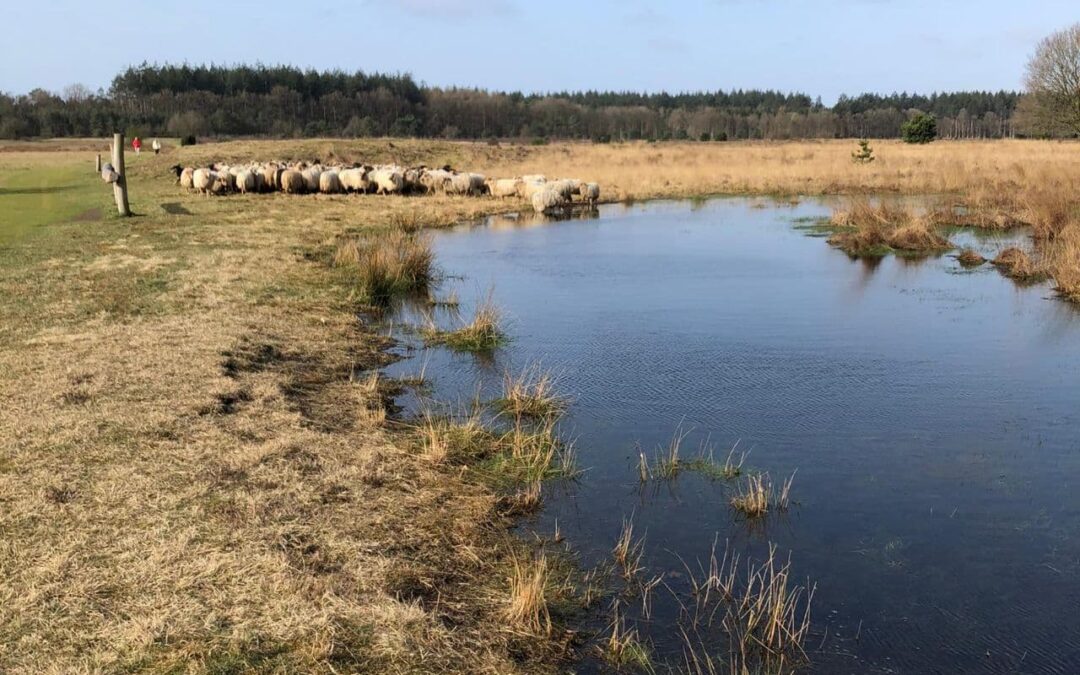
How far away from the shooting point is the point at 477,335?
952 centimetres

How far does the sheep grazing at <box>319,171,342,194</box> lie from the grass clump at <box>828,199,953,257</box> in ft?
48.7

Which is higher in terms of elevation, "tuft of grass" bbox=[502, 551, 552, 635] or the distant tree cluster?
the distant tree cluster

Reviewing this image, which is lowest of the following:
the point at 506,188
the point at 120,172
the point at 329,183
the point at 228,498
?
the point at 228,498

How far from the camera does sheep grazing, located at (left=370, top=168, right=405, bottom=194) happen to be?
25.5m

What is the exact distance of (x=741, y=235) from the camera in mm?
18703

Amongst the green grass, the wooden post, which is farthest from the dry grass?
the wooden post

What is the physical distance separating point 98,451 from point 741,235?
50.5 feet

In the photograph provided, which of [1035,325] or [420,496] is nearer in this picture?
[420,496]

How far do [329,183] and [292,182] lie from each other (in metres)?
1.08

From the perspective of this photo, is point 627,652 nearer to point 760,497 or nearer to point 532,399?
point 760,497

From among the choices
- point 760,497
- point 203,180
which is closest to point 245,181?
point 203,180

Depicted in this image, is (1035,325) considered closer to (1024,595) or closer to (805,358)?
(805,358)

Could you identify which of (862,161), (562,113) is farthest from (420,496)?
(562,113)

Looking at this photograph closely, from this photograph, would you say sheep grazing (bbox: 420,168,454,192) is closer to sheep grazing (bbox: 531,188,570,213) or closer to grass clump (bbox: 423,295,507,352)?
sheep grazing (bbox: 531,188,570,213)
